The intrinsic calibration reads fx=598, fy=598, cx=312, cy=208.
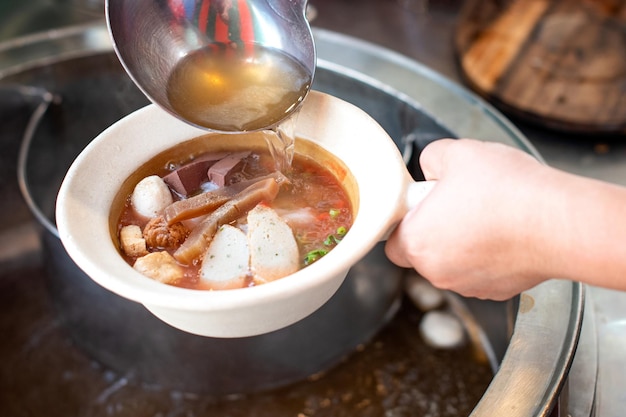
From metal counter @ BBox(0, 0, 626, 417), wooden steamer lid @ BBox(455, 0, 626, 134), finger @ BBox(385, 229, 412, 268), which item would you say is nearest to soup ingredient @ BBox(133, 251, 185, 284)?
finger @ BBox(385, 229, 412, 268)

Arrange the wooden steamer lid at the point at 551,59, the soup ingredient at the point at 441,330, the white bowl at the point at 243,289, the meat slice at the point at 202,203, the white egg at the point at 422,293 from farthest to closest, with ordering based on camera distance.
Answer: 1. the wooden steamer lid at the point at 551,59
2. the white egg at the point at 422,293
3. the soup ingredient at the point at 441,330
4. the meat slice at the point at 202,203
5. the white bowl at the point at 243,289

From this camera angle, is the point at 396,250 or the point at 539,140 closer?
the point at 396,250

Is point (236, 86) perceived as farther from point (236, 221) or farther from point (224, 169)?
point (236, 221)

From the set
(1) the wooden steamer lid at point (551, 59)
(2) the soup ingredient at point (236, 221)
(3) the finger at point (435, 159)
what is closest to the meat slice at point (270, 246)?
(2) the soup ingredient at point (236, 221)

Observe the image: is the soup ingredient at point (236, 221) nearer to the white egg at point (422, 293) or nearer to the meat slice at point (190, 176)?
the meat slice at point (190, 176)

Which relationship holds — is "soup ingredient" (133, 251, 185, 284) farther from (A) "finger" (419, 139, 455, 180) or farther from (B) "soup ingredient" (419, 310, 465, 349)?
(B) "soup ingredient" (419, 310, 465, 349)

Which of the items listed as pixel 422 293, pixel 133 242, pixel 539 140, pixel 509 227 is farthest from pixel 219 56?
pixel 539 140
